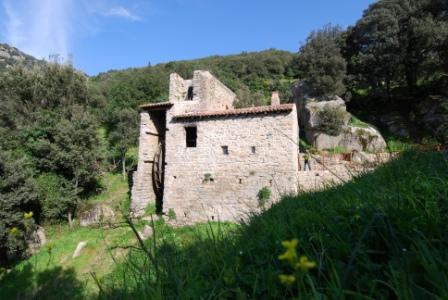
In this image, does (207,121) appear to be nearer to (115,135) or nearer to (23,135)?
(23,135)

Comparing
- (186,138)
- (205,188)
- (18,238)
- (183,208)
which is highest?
(186,138)

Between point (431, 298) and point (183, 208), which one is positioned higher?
point (431, 298)

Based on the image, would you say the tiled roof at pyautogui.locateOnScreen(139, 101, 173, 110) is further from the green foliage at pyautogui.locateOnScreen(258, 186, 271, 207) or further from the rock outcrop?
the rock outcrop

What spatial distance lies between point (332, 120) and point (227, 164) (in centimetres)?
1039

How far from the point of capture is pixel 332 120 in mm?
21297

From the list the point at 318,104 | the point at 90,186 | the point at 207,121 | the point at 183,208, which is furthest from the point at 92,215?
the point at 318,104

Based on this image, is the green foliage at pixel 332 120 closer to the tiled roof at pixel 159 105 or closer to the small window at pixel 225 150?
the small window at pixel 225 150

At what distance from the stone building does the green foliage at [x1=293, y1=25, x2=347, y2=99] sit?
10460mm

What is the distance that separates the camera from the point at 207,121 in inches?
606

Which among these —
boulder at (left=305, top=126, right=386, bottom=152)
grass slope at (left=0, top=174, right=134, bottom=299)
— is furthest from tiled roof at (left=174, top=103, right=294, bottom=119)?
→ boulder at (left=305, top=126, right=386, bottom=152)

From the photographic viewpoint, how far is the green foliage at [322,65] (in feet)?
79.2

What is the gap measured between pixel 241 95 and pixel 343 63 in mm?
9101

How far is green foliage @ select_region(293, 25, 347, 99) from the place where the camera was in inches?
950

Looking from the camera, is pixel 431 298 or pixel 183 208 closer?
pixel 431 298
